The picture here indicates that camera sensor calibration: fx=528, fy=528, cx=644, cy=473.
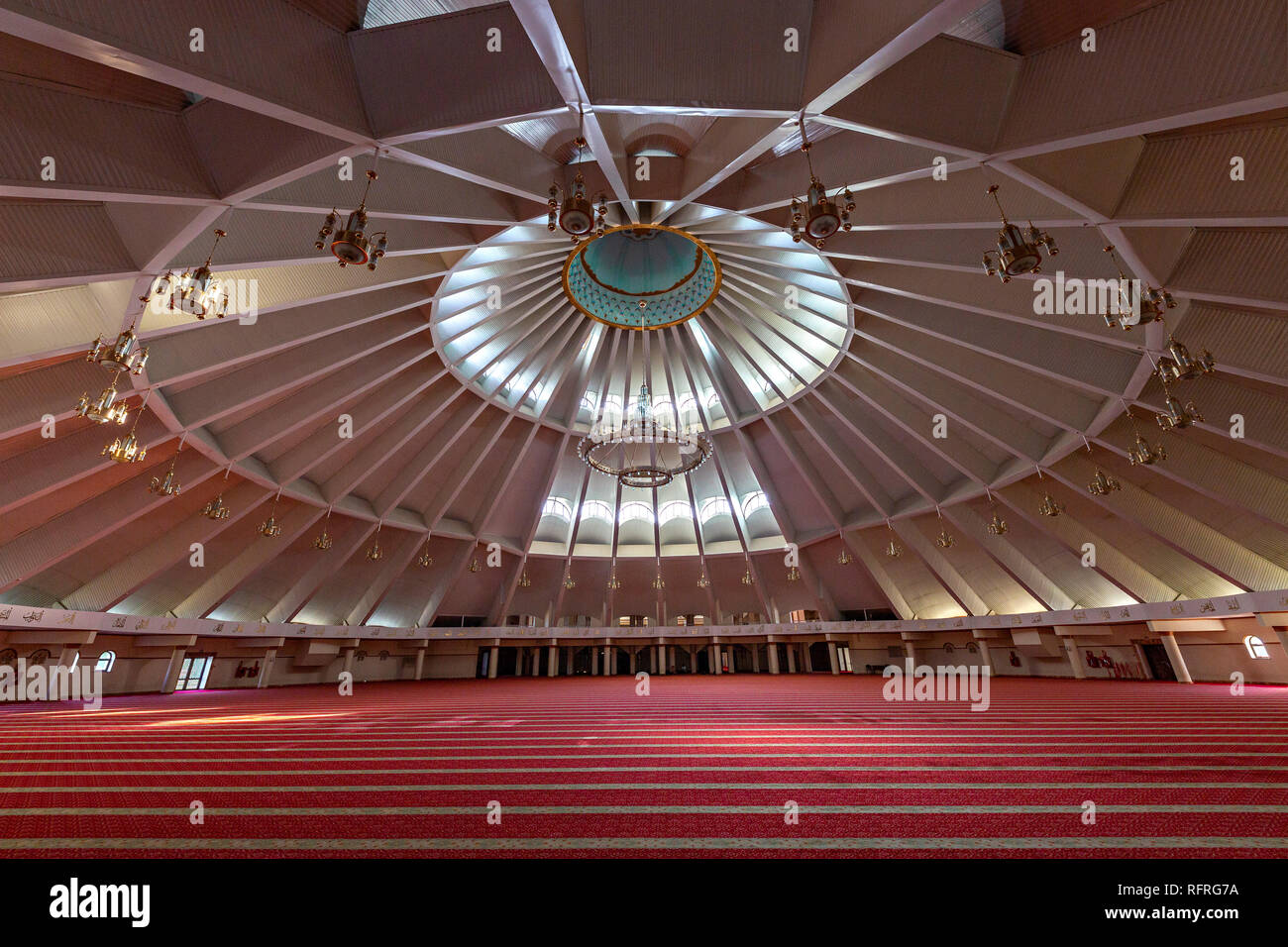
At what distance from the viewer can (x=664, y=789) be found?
13.1 feet

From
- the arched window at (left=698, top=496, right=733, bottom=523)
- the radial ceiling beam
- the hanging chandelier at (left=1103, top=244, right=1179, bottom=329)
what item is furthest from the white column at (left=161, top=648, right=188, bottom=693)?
the hanging chandelier at (left=1103, top=244, right=1179, bottom=329)

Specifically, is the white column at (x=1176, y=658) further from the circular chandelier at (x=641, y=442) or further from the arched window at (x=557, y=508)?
the arched window at (x=557, y=508)

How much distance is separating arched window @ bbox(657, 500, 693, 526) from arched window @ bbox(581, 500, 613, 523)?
2499 mm

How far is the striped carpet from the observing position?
113 inches

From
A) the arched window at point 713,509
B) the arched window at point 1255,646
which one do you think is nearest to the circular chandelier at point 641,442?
the arched window at point 713,509

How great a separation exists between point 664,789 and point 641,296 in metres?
13.7

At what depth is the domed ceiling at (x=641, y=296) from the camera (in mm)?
5688

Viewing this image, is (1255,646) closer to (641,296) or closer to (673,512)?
(673,512)

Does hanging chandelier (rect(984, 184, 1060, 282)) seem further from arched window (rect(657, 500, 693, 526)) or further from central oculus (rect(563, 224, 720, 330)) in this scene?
arched window (rect(657, 500, 693, 526))

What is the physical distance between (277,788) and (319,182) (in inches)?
310

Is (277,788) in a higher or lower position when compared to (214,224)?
lower

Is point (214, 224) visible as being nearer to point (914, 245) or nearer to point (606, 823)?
point (606, 823)

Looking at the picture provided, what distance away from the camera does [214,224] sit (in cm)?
790
